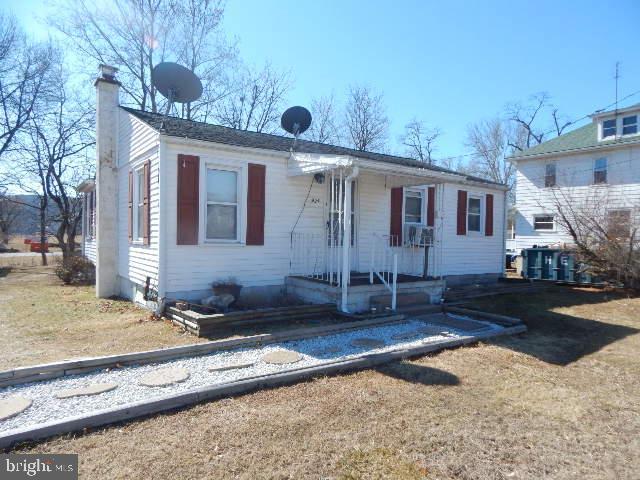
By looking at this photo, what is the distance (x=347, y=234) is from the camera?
671cm

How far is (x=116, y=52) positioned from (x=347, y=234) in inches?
720

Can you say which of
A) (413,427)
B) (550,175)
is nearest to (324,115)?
(550,175)

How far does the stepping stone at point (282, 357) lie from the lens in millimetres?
4820

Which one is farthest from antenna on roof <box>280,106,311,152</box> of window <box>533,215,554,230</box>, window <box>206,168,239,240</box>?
window <box>533,215,554,230</box>

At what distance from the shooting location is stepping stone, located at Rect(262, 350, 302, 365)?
15.8ft

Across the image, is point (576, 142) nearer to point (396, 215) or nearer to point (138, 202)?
point (396, 215)

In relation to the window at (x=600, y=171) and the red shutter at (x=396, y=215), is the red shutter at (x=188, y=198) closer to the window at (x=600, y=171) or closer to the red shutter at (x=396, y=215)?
the red shutter at (x=396, y=215)

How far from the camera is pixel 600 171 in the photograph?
18000 mm

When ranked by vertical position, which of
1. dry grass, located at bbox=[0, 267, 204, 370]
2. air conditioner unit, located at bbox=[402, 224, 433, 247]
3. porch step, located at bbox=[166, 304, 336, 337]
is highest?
air conditioner unit, located at bbox=[402, 224, 433, 247]

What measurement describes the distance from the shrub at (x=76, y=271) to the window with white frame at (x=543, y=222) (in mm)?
19430

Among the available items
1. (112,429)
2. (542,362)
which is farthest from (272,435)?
(542,362)

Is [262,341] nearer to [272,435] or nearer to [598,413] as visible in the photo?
[272,435]

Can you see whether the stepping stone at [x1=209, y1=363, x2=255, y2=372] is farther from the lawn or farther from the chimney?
the chimney

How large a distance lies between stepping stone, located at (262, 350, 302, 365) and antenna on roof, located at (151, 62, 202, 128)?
246 inches
